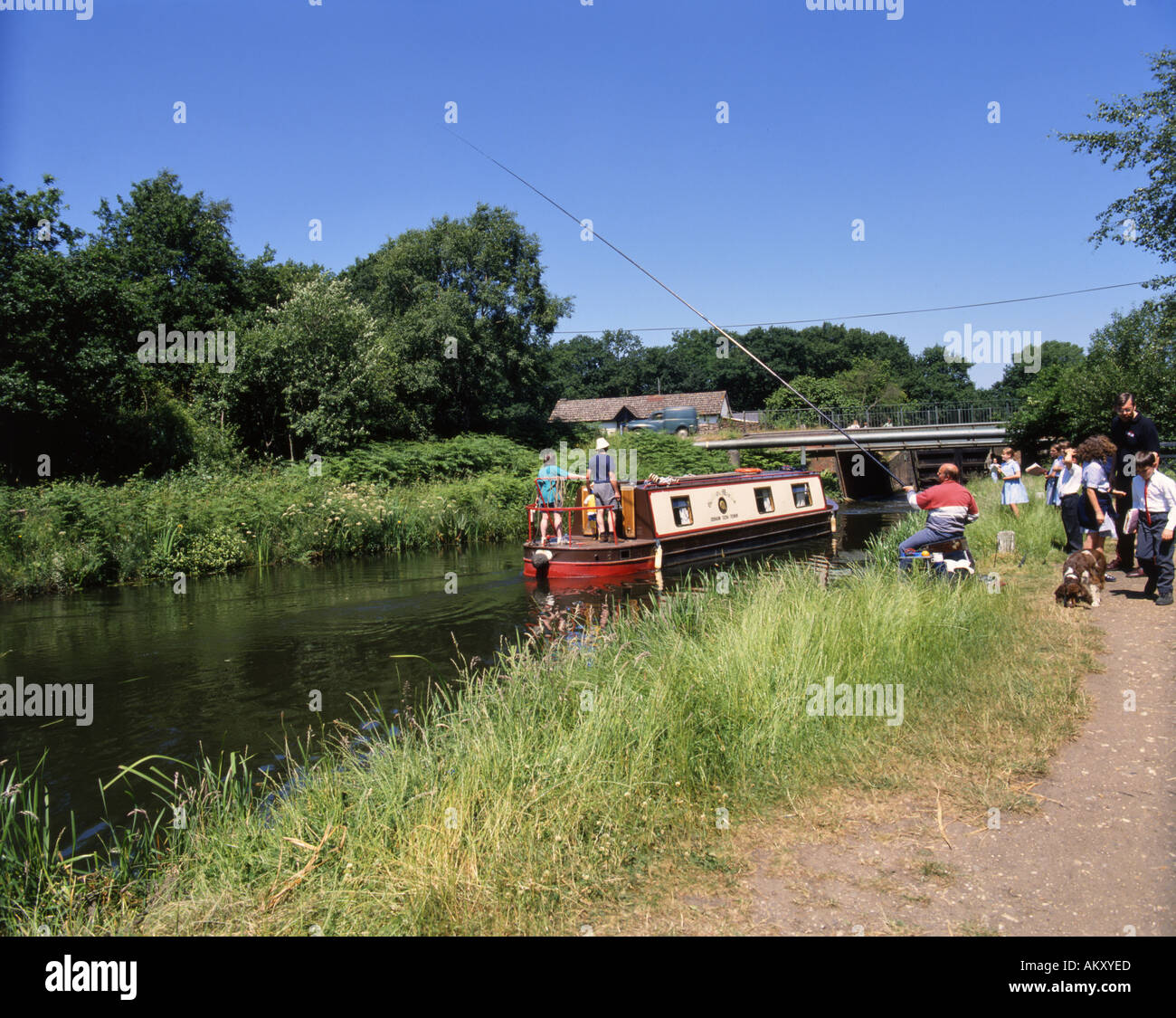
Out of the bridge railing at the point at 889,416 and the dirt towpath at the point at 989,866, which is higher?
the bridge railing at the point at 889,416

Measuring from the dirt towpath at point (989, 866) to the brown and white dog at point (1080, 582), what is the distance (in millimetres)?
3473

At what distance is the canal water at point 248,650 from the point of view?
7.54 metres

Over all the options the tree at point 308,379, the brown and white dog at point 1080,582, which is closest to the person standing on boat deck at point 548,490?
the brown and white dog at point 1080,582

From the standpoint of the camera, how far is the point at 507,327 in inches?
1521

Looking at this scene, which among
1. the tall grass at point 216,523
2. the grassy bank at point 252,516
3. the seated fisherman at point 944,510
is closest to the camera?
the seated fisherman at point 944,510

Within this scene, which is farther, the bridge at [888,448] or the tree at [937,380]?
the tree at [937,380]

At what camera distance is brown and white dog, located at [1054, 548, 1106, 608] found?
8.10 metres

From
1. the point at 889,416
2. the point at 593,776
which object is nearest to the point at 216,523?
the point at 593,776

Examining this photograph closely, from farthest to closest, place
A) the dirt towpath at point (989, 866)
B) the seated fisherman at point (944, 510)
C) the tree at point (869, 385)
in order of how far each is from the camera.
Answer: the tree at point (869, 385), the seated fisherman at point (944, 510), the dirt towpath at point (989, 866)

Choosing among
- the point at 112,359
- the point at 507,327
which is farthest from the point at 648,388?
the point at 112,359

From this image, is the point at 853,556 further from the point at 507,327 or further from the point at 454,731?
the point at 507,327

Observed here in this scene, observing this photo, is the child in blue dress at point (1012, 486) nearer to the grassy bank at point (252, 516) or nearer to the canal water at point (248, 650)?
the canal water at point (248, 650)

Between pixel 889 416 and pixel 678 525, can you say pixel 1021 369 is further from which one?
pixel 678 525

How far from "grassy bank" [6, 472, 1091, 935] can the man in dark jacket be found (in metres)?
2.56
